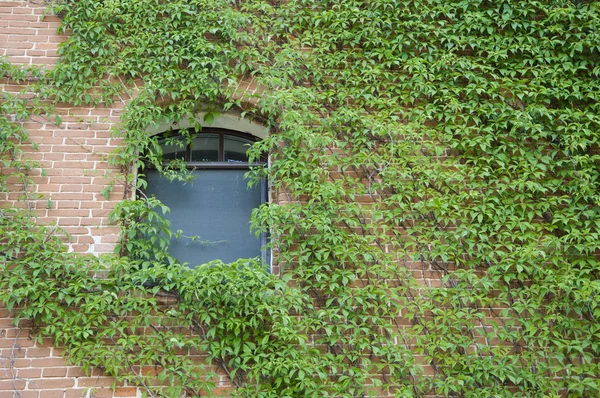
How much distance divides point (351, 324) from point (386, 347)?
0.33 meters

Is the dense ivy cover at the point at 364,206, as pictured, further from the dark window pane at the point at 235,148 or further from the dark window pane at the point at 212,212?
the dark window pane at the point at 235,148

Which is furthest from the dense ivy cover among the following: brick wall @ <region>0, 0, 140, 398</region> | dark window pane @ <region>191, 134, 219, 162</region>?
dark window pane @ <region>191, 134, 219, 162</region>

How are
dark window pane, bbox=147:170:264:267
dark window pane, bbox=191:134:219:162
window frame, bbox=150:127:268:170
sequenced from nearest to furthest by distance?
dark window pane, bbox=147:170:264:267
window frame, bbox=150:127:268:170
dark window pane, bbox=191:134:219:162

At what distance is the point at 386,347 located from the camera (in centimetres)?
545

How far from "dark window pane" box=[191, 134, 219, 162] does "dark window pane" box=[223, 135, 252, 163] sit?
9cm

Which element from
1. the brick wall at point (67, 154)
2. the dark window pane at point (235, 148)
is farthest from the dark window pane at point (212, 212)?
the brick wall at point (67, 154)

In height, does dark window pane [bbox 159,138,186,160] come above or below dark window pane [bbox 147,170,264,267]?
above

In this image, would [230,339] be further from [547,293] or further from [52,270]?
[547,293]

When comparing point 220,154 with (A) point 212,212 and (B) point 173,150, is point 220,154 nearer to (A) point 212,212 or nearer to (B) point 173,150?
(B) point 173,150

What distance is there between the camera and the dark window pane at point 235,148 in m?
6.47

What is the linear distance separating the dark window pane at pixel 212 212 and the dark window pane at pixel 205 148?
0.16 meters

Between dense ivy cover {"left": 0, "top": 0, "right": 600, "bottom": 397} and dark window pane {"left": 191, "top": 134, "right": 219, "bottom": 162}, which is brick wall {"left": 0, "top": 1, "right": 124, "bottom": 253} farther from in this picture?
dark window pane {"left": 191, "top": 134, "right": 219, "bottom": 162}

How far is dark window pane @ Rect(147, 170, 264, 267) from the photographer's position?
6.04 meters

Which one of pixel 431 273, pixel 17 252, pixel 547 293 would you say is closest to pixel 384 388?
pixel 431 273
